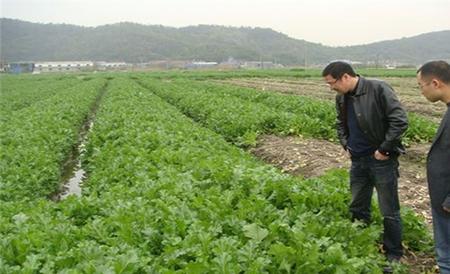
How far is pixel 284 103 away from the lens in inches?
730

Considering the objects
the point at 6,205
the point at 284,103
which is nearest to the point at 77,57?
the point at 284,103

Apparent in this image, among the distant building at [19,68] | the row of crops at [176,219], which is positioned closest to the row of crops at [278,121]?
the row of crops at [176,219]

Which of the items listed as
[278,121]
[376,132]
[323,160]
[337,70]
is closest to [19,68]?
[278,121]

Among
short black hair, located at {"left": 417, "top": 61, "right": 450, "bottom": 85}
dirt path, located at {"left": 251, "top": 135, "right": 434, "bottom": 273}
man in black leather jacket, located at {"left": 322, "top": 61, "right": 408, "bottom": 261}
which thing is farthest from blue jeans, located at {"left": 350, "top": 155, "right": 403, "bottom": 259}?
dirt path, located at {"left": 251, "top": 135, "right": 434, "bottom": 273}

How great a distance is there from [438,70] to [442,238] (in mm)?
1437

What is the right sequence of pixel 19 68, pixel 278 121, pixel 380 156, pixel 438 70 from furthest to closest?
1. pixel 19 68
2. pixel 278 121
3. pixel 380 156
4. pixel 438 70

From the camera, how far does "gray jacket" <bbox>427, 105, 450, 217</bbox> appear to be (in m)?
4.09

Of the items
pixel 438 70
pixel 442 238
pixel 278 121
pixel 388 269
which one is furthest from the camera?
pixel 278 121

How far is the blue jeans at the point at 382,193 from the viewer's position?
519cm

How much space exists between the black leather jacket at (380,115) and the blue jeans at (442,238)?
2.97 feet

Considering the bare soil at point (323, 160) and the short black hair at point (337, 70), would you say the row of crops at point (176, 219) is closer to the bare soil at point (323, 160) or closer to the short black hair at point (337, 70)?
the bare soil at point (323, 160)

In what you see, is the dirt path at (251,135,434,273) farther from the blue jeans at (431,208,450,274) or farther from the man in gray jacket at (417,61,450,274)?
the man in gray jacket at (417,61,450,274)

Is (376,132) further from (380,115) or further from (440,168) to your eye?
(440,168)

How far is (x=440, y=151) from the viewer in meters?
4.14
